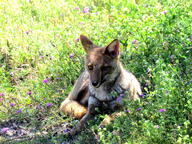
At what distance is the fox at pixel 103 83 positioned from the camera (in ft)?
17.6

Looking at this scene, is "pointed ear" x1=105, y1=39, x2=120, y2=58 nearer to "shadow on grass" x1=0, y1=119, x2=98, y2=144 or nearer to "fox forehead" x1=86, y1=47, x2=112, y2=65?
"fox forehead" x1=86, y1=47, x2=112, y2=65

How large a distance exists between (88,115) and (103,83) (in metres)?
0.49

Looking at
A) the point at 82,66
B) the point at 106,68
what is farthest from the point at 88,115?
the point at 82,66

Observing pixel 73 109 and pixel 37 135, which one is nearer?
pixel 37 135

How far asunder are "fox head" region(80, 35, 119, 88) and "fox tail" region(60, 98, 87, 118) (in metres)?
0.70

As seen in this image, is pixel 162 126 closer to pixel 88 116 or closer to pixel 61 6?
pixel 88 116

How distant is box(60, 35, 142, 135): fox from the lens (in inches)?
212

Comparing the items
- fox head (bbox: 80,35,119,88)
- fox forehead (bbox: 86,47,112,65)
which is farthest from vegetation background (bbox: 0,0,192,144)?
fox forehead (bbox: 86,47,112,65)

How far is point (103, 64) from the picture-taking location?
5.38 m

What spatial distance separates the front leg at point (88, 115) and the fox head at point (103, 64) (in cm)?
35

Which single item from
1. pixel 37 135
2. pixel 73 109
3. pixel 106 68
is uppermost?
pixel 106 68

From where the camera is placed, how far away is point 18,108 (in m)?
6.48

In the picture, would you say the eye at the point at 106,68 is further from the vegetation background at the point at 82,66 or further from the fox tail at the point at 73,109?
the fox tail at the point at 73,109

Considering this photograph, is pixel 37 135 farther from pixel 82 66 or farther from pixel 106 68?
pixel 82 66
